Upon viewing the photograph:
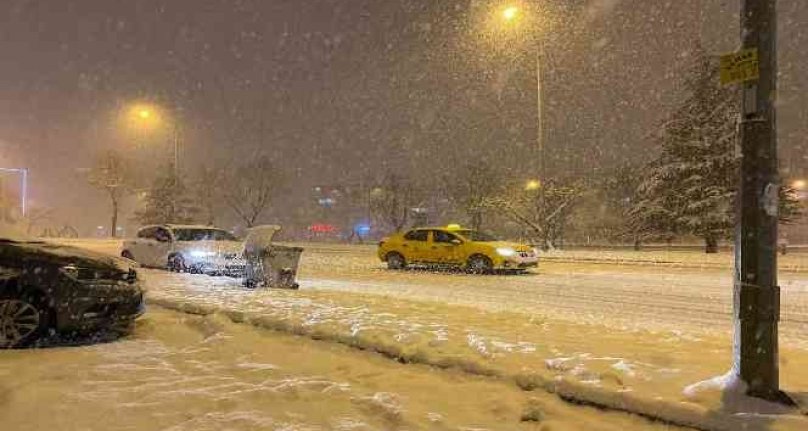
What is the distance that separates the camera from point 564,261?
2694cm

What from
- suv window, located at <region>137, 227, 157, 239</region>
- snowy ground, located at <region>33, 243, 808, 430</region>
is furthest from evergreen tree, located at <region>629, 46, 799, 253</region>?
suv window, located at <region>137, 227, 157, 239</region>

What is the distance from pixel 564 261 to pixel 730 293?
1315 centimetres

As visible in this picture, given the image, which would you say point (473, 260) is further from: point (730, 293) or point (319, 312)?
point (319, 312)

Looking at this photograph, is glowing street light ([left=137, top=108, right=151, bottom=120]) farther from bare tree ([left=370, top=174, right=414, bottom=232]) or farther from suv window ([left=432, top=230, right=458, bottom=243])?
bare tree ([left=370, top=174, right=414, bottom=232])

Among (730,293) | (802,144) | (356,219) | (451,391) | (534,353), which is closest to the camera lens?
(451,391)

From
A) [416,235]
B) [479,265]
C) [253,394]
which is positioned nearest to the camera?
[253,394]

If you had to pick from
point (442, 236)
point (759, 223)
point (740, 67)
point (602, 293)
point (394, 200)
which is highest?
point (394, 200)

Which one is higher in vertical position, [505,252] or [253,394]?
[505,252]

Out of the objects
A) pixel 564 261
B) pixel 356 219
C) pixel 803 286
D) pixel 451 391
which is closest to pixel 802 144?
pixel 564 261

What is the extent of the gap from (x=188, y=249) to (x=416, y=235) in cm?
701

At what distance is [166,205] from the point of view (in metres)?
55.9

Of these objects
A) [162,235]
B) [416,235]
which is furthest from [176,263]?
[416,235]

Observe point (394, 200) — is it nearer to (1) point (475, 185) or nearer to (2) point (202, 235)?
(1) point (475, 185)

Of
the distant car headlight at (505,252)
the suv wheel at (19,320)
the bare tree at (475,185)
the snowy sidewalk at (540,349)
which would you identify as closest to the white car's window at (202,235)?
the snowy sidewalk at (540,349)
